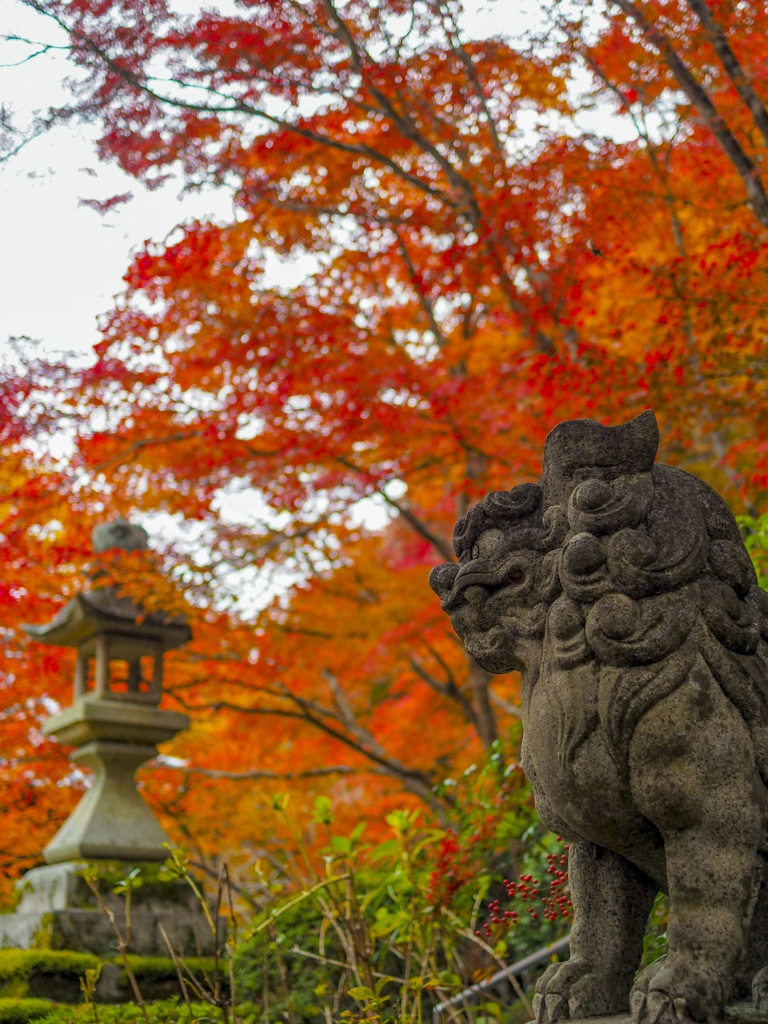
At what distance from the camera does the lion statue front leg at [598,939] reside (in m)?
2.22

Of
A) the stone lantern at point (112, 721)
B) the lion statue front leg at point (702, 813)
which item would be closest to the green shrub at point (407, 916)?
the stone lantern at point (112, 721)

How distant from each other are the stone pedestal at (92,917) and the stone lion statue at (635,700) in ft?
12.6

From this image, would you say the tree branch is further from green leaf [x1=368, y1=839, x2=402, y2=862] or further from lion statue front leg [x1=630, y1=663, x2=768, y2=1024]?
Answer: lion statue front leg [x1=630, y1=663, x2=768, y2=1024]

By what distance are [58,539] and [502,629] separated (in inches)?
289

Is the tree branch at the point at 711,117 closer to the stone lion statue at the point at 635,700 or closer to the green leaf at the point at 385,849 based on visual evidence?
the stone lion statue at the point at 635,700

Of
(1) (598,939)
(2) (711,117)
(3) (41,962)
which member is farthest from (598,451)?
(3) (41,962)

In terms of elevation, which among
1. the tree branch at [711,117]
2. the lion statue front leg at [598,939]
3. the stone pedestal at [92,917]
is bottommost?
the lion statue front leg at [598,939]

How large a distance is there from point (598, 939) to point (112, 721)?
4.80 meters

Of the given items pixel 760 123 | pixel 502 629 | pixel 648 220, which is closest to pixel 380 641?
pixel 648 220

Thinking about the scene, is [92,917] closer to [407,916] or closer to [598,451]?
[407,916]

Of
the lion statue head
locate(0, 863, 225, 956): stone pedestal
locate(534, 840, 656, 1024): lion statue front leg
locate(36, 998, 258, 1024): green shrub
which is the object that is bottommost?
locate(36, 998, 258, 1024): green shrub

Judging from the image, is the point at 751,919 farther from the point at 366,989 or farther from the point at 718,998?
the point at 366,989

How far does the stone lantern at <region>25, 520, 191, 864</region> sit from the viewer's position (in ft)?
20.6

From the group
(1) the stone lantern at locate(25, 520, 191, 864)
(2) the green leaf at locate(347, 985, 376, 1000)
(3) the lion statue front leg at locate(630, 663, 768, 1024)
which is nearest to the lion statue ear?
(3) the lion statue front leg at locate(630, 663, 768, 1024)
